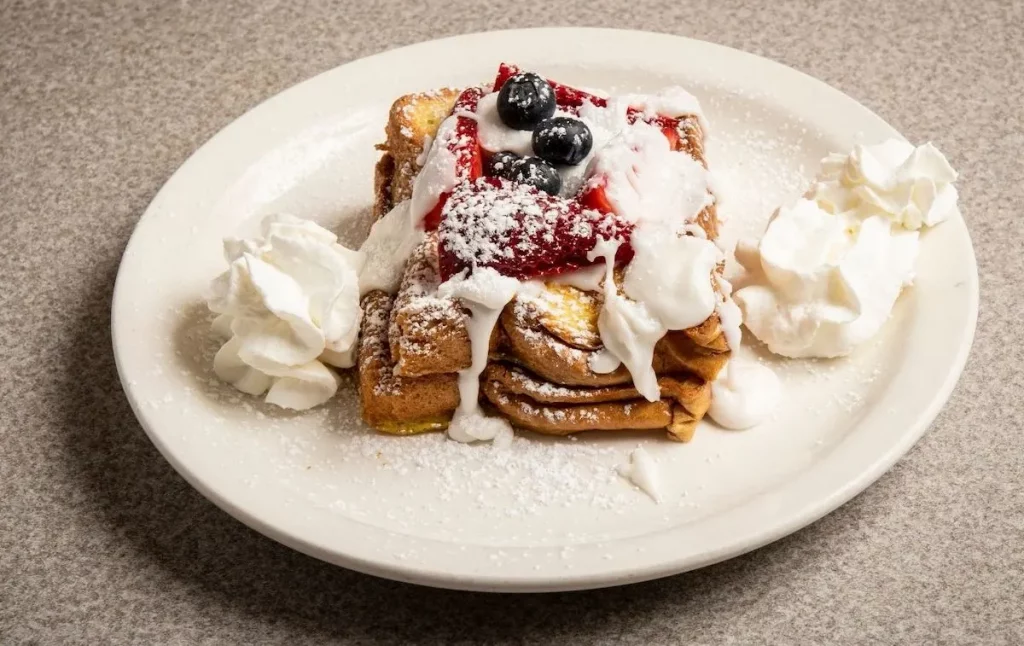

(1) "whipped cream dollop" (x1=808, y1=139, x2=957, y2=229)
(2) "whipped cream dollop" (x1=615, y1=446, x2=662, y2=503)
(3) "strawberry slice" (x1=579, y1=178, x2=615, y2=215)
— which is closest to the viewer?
(2) "whipped cream dollop" (x1=615, y1=446, x2=662, y2=503)

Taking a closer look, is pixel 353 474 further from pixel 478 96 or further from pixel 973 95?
pixel 973 95

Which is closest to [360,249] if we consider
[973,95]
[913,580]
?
[913,580]

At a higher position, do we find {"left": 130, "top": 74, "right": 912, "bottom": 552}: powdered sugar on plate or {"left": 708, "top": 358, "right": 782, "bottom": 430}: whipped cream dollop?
{"left": 708, "top": 358, "right": 782, "bottom": 430}: whipped cream dollop

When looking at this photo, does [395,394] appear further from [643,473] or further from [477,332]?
[643,473]

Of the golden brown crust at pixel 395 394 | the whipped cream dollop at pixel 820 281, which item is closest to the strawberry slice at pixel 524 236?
the golden brown crust at pixel 395 394

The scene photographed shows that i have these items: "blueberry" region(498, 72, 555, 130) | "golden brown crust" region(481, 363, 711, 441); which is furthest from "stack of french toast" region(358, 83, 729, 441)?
"blueberry" region(498, 72, 555, 130)

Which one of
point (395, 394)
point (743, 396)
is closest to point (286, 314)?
point (395, 394)

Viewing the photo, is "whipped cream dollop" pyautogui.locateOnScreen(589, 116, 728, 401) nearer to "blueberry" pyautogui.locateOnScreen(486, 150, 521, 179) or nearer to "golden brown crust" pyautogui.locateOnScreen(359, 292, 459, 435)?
"blueberry" pyautogui.locateOnScreen(486, 150, 521, 179)

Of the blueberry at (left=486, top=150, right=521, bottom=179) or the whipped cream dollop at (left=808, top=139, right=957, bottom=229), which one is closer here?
the blueberry at (left=486, top=150, right=521, bottom=179)
